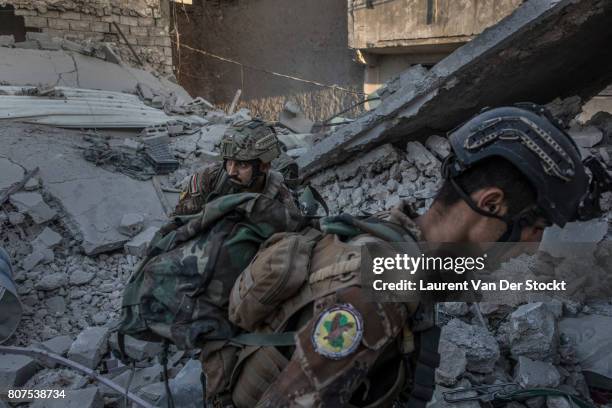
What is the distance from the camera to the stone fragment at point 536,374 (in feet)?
8.21

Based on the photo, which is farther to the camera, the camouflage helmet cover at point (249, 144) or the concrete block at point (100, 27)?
the concrete block at point (100, 27)

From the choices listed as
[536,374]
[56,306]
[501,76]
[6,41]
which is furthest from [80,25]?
[536,374]

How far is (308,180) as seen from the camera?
5.02m

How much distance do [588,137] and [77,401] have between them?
4.34 metres

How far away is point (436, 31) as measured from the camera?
8.97 metres

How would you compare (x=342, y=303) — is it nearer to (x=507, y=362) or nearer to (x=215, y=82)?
(x=507, y=362)

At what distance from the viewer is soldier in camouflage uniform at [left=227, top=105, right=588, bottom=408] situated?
1164 mm

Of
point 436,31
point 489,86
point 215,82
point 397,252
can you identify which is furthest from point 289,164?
point 215,82

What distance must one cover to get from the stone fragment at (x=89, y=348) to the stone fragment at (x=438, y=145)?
321cm

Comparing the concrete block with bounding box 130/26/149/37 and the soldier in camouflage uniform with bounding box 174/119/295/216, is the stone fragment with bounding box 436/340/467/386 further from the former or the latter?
the concrete block with bounding box 130/26/149/37

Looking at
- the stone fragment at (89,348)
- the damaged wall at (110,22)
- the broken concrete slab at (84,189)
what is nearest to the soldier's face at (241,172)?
the stone fragment at (89,348)

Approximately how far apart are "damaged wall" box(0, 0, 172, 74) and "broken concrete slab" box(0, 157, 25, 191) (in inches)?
221

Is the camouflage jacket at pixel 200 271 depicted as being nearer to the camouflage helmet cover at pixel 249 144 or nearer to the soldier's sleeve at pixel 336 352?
the soldier's sleeve at pixel 336 352

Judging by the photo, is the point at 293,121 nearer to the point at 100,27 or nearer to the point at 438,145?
the point at 438,145
